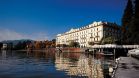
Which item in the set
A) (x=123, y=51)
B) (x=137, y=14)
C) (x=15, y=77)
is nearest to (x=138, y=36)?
(x=137, y=14)

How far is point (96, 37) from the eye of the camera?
18288 cm

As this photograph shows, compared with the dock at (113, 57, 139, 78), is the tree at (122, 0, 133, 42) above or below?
above

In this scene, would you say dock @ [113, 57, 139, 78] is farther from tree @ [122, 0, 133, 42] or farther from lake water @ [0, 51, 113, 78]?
tree @ [122, 0, 133, 42]

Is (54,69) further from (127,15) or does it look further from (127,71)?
(127,15)

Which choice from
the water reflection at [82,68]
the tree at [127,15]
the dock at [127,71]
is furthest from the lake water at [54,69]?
the tree at [127,15]

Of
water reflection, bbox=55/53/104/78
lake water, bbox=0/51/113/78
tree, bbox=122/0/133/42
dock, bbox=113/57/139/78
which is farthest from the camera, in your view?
tree, bbox=122/0/133/42

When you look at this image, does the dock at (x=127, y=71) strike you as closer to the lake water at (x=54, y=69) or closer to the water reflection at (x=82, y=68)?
the lake water at (x=54, y=69)

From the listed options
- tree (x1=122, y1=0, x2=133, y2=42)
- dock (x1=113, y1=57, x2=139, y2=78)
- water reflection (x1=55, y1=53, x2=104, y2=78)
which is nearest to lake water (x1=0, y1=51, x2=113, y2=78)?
water reflection (x1=55, y1=53, x2=104, y2=78)

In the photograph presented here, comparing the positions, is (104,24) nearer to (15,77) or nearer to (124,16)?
(124,16)

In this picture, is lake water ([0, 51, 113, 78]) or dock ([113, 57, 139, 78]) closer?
dock ([113, 57, 139, 78])

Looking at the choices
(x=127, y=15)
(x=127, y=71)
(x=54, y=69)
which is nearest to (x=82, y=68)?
(x=54, y=69)

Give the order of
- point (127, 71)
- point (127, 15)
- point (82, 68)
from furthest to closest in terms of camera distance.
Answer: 1. point (127, 15)
2. point (82, 68)
3. point (127, 71)

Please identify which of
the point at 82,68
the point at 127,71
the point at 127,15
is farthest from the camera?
the point at 127,15

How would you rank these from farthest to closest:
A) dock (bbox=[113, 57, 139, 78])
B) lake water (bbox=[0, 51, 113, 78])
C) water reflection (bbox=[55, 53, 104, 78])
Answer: water reflection (bbox=[55, 53, 104, 78])
lake water (bbox=[0, 51, 113, 78])
dock (bbox=[113, 57, 139, 78])
